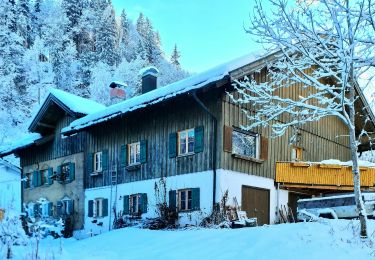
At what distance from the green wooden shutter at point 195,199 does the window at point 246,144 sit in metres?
1.92

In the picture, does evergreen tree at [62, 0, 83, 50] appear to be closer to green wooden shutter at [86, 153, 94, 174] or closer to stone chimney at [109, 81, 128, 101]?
stone chimney at [109, 81, 128, 101]

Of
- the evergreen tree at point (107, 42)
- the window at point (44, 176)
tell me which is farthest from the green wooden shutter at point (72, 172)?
the evergreen tree at point (107, 42)

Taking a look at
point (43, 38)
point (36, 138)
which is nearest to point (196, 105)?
point (36, 138)

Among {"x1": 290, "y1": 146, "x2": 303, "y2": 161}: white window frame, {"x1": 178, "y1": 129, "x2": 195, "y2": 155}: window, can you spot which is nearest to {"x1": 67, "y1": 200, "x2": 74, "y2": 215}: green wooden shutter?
{"x1": 178, "y1": 129, "x2": 195, "y2": 155}: window

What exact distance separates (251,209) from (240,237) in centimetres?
748

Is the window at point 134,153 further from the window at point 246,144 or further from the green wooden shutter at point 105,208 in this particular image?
the window at point 246,144

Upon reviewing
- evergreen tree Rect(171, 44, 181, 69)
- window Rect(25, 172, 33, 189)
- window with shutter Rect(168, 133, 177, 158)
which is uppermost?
evergreen tree Rect(171, 44, 181, 69)

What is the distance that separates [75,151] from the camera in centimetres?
2420

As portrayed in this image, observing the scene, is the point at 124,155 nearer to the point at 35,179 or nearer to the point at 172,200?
the point at 172,200

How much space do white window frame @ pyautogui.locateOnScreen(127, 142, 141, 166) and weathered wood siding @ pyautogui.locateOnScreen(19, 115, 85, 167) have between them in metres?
3.85

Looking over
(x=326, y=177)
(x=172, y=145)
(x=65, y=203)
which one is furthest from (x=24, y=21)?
(x=326, y=177)

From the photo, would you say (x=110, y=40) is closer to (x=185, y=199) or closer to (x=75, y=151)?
(x=75, y=151)

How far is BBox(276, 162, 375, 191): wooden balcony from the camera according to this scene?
18578 millimetres

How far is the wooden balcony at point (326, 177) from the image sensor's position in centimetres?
1858
